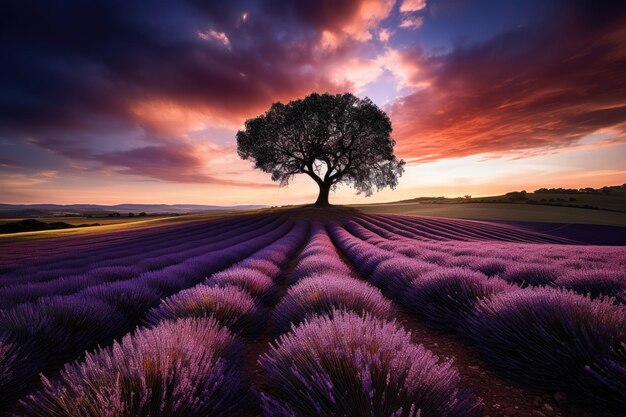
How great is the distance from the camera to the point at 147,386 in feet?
4.45

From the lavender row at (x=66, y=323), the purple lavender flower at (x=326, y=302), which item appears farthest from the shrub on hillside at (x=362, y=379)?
the lavender row at (x=66, y=323)

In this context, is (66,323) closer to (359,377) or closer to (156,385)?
(156,385)

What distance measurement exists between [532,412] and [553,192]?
237 ft

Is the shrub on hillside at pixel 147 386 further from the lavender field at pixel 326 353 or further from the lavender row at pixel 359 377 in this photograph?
the lavender row at pixel 359 377

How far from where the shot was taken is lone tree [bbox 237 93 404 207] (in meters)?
29.4

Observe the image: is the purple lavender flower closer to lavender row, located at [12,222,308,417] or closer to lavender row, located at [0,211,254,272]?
lavender row, located at [12,222,308,417]

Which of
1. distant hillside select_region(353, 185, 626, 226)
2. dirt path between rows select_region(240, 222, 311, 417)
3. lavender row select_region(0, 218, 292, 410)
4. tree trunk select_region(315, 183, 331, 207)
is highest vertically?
tree trunk select_region(315, 183, 331, 207)

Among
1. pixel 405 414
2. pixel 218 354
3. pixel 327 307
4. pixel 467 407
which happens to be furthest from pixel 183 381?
pixel 327 307

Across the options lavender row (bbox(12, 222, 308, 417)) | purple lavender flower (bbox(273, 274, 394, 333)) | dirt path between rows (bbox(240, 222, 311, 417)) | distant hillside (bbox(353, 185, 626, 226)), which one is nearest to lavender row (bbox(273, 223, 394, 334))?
purple lavender flower (bbox(273, 274, 394, 333))

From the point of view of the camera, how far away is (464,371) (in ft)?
7.19

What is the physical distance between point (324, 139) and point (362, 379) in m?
30.2

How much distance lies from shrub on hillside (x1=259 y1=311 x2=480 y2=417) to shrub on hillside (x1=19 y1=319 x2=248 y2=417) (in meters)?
0.31

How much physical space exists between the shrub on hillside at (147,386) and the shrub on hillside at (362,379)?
1.01 ft

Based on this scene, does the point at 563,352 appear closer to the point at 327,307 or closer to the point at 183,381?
the point at 327,307
